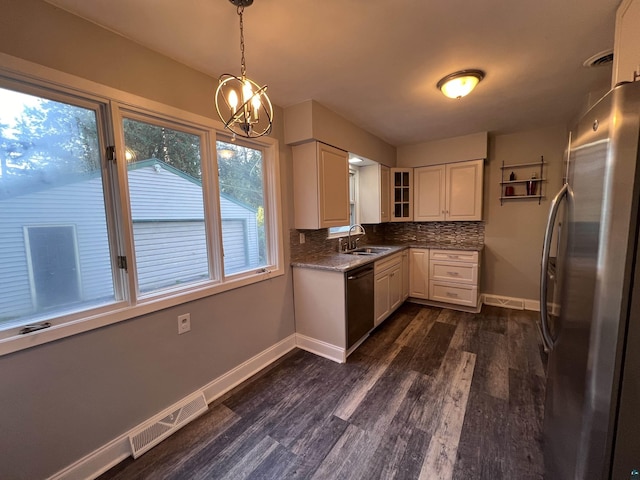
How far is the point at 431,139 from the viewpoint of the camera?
147 inches

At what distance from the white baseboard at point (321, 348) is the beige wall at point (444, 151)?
2.96 meters

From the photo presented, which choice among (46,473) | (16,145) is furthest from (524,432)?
(16,145)

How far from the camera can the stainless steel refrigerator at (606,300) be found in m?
0.68

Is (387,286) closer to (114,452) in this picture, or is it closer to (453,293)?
(453,293)

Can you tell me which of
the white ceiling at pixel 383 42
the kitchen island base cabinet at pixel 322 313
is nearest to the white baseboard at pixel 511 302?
the kitchen island base cabinet at pixel 322 313

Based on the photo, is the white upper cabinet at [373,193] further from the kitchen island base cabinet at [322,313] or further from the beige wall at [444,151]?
the kitchen island base cabinet at [322,313]

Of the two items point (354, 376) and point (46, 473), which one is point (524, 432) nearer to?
point (354, 376)

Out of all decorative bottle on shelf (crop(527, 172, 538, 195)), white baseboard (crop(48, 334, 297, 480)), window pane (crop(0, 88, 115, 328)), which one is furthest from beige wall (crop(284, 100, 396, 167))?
decorative bottle on shelf (crop(527, 172, 538, 195))

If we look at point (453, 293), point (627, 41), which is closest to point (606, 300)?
point (627, 41)

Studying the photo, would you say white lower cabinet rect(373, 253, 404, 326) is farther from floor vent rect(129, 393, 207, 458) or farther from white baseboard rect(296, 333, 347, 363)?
floor vent rect(129, 393, 207, 458)

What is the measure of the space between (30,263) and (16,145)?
1.85 feet

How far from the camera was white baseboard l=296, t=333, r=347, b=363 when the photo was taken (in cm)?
243

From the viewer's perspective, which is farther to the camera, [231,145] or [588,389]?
[231,145]

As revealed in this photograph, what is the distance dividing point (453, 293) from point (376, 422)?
240 centimetres
